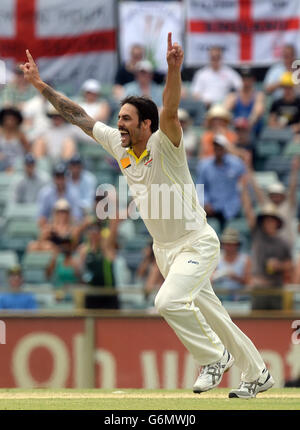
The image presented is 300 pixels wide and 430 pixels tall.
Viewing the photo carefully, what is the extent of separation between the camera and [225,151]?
13.3 meters

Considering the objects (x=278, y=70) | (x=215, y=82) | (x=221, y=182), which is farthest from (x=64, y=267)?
(x=278, y=70)

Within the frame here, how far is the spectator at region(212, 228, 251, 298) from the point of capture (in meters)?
11.9

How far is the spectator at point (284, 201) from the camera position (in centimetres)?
1255

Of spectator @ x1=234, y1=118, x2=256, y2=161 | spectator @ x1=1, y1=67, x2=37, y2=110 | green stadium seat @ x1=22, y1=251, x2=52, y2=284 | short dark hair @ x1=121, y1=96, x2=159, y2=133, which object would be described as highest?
spectator @ x1=1, y1=67, x2=37, y2=110

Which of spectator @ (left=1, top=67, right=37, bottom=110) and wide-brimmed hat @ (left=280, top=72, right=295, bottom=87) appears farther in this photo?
spectator @ (left=1, top=67, right=37, bottom=110)

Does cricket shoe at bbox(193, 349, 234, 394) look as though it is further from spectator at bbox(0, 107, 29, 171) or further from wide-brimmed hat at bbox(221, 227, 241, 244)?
spectator at bbox(0, 107, 29, 171)

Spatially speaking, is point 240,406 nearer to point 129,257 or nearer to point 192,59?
point 129,257

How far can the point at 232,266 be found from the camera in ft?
39.4

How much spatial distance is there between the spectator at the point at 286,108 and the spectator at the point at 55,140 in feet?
9.19

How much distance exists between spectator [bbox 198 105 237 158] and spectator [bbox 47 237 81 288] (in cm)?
255

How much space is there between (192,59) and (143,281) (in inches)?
183
